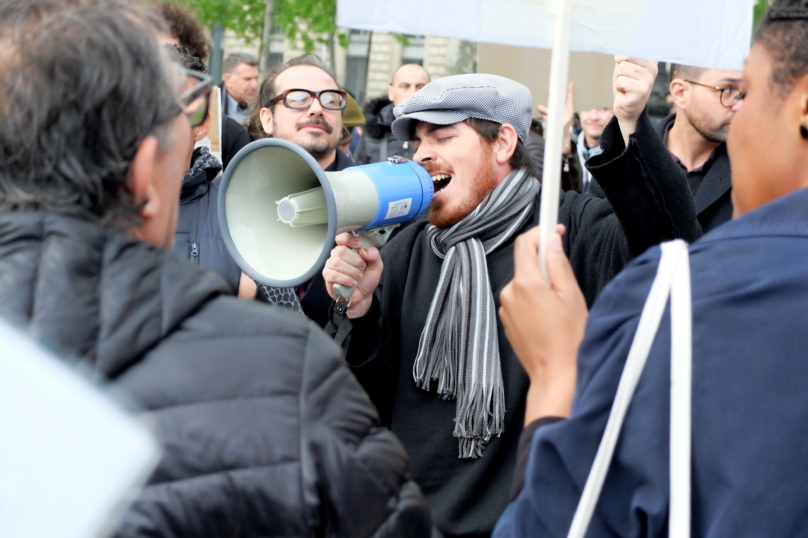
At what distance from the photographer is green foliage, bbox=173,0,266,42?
16594 millimetres

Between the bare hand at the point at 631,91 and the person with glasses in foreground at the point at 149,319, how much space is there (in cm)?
124

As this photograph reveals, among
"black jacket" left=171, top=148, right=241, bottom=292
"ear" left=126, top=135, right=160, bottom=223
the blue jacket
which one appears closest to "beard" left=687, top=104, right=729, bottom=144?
"black jacket" left=171, top=148, right=241, bottom=292

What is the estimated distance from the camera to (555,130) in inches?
58.7

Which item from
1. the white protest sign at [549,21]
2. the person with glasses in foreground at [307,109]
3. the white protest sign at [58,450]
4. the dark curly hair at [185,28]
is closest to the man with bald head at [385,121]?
the person with glasses in foreground at [307,109]

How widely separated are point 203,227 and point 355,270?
74 cm

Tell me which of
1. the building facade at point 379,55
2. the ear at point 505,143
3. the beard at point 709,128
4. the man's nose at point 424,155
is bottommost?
the man's nose at point 424,155

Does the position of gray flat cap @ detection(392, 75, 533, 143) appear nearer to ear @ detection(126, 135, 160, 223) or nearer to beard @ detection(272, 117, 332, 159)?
beard @ detection(272, 117, 332, 159)

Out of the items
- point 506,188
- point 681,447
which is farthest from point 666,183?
point 681,447

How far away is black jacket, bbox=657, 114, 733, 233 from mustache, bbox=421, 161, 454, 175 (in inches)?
40.9

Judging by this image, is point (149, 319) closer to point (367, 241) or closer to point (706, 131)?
point (367, 241)

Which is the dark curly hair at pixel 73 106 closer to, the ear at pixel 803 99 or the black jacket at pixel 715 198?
the ear at pixel 803 99

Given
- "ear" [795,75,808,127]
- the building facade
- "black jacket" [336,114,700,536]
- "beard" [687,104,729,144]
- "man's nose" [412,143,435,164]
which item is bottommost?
"black jacket" [336,114,700,536]

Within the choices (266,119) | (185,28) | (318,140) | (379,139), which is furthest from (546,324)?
(379,139)

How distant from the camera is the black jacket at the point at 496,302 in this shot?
2.15m
